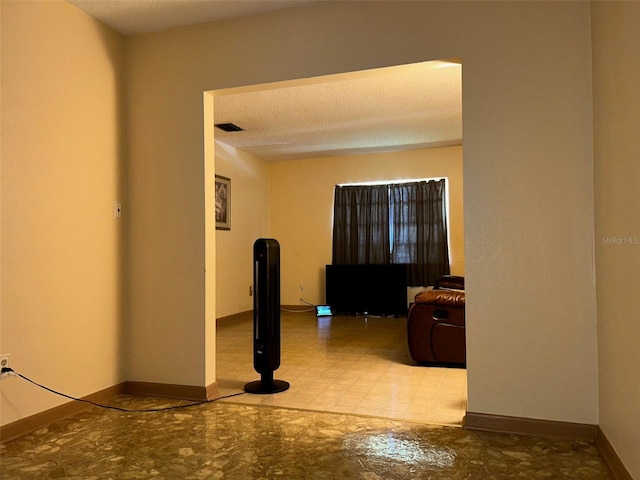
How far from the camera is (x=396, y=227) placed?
741cm

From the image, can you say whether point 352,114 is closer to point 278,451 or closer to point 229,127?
point 229,127

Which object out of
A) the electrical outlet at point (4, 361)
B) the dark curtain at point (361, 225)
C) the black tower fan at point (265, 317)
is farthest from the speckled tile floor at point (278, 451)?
the dark curtain at point (361, 225)

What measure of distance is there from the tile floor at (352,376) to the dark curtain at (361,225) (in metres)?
1.81

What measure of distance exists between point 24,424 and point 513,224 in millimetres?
2821

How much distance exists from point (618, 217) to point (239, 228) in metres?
5.69

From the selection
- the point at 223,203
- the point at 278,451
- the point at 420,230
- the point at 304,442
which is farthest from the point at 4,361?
the point at 420,230

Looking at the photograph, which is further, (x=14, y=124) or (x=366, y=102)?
(x=366, y=102)

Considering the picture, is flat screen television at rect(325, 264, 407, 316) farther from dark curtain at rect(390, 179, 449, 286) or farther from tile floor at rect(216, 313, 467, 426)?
tile floor at rect(216, 313, 467, 426)

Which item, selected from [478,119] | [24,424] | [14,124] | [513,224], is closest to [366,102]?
[478,119]

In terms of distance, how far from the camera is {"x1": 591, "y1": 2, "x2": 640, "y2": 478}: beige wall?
178 cm

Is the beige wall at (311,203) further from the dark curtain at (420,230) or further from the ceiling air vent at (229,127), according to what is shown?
the ceiling air vent at (229,127)

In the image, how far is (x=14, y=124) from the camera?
2.55 m

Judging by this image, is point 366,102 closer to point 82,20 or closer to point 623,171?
point 82,20

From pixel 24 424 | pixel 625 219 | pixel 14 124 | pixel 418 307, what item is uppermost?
pixel 14 124
